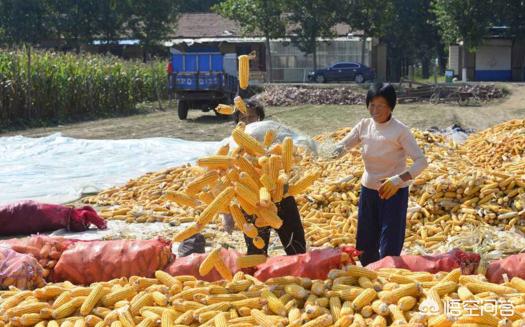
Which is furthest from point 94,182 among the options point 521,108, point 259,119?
point 521,108

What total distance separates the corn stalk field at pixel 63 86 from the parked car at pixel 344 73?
13841mm

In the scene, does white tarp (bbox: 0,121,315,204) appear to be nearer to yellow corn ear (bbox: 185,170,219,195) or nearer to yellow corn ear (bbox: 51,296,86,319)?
yellow corn ear (bbox: 185,170,219,195)

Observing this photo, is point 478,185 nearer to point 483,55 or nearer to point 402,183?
point 402,183

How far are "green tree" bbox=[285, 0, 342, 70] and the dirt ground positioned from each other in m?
11.3

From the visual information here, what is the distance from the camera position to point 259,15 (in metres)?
37.5

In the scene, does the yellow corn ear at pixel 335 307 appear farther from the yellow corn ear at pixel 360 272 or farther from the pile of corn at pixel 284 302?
the yellow corn ear at pixel 360 272

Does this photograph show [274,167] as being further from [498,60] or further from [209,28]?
[209,28]

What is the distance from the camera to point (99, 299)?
158 inches

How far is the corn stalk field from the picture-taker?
19188mm

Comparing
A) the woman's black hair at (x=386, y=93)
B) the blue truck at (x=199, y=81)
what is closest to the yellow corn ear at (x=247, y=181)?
the woman's black hair at (x=386, y=93)

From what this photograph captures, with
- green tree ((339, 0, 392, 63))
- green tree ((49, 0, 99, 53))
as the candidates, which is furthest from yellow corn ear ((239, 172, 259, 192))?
green tree ((49, 0, 99, 53))

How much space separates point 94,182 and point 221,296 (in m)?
6.89

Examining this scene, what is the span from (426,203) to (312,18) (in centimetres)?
3096

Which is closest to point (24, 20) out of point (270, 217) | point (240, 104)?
point (240, 104)
